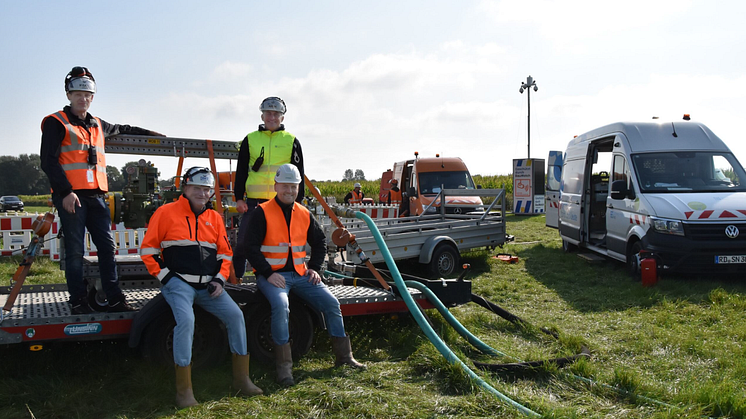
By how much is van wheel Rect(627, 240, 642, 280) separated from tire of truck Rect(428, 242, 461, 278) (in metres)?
2.78

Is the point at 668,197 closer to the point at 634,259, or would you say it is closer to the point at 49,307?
the point at 634,259

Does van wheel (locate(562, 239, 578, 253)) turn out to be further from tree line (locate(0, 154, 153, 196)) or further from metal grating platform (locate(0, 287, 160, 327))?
tree line (locate(0, 154, 153, 196))

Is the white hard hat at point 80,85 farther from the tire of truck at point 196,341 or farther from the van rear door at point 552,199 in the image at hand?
the van rear door at point 552,199

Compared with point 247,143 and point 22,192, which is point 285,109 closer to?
point 247,143

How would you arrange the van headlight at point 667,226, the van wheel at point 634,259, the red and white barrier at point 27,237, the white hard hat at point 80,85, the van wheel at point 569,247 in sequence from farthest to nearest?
the van wheel at point 569,247
the red and white barrier at point 27,237
the van wheel at point 634,259
the van headlight at point 667,226
the white hard hat at point 80,85

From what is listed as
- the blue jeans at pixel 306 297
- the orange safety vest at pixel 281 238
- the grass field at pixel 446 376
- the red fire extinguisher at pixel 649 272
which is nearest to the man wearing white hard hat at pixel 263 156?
the orange safety vest at pixel 281 238

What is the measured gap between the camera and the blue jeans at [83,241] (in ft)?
14.7

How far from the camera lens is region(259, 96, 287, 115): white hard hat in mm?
5230

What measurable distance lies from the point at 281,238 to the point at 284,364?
104 centimetres

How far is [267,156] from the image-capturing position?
17.4ft

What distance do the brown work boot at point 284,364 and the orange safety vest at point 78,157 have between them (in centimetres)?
208

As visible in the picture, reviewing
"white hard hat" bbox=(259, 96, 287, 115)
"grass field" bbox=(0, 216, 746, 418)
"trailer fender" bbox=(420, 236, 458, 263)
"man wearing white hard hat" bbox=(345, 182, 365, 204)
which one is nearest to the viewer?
"grass field" bbox=(0, 216, 746, 418)

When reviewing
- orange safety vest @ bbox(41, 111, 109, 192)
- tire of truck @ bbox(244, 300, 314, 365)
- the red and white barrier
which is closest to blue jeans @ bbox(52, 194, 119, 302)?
orange safety vest @ bbox(41, 111, 109, 192)

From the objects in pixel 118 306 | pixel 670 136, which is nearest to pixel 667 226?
pixel 670 136
